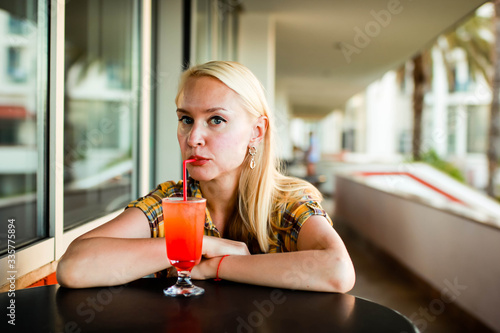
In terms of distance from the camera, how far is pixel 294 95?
1616 cm

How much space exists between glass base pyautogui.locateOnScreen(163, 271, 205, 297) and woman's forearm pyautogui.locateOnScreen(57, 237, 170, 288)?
0.10 m

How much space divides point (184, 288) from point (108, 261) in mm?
211

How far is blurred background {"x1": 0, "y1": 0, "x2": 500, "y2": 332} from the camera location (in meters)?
1.67

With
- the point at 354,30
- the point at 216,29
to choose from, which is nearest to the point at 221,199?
the point at 216,29

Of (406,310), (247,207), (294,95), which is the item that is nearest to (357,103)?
(294,95)

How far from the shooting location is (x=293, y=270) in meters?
1.13

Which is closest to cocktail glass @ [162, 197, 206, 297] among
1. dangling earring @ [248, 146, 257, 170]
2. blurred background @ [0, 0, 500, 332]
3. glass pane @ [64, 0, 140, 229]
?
dangling earring @ [248, 146, 257, 170]

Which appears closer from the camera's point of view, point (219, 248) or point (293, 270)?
point (293, 270)

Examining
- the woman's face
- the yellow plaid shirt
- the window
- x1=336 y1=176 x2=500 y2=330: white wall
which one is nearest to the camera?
the woman's face

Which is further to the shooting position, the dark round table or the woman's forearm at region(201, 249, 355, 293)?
the woman's forearm at region(201, 249, 355, 293)

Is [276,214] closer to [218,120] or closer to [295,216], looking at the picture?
[295,216]

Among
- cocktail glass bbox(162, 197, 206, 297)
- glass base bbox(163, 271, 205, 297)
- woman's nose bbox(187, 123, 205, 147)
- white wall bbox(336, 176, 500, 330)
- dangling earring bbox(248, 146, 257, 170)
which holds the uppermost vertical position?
woman's nose bbox(187, 123, 205, 147)

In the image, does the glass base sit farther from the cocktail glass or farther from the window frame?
the window frame

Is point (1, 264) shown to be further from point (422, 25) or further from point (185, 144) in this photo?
point (422, 25)
